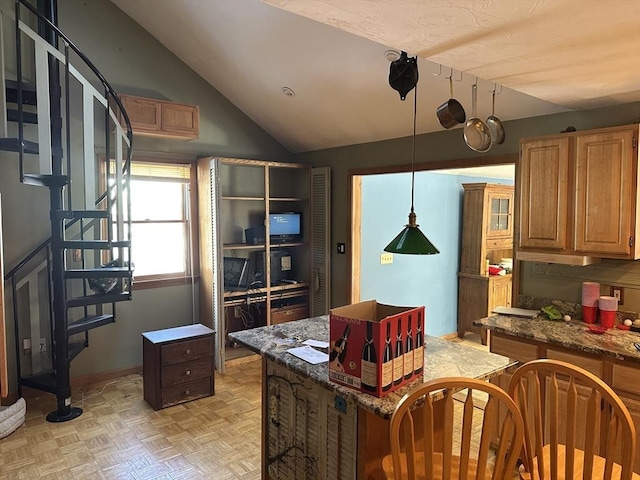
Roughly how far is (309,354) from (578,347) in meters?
1.53

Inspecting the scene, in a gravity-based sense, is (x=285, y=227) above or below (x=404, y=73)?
below

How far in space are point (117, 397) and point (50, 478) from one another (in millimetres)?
1183

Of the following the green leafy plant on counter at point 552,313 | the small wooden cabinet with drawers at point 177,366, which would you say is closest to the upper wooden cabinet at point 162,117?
the small wooden cabinet with drawers at point 177,366

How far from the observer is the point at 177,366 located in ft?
12.1

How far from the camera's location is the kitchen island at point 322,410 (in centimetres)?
186

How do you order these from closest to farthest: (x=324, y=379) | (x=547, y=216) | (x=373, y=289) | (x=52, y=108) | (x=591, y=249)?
(x=324, y=379), (x=591, y=249), (x=547, y=216), (x=52, y=108), (x=373, y=289)

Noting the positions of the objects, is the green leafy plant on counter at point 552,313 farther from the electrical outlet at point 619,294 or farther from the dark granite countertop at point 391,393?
the dark granite countertop at point 391,393

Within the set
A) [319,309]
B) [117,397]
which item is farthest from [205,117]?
[117,397]

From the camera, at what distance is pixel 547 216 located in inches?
113

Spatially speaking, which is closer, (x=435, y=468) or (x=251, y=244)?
(x=435, y=468)

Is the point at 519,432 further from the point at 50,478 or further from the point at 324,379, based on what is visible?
the point at 50,478

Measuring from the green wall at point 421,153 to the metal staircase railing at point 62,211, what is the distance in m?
2.16

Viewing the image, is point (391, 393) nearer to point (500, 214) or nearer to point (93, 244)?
point (93, 244)

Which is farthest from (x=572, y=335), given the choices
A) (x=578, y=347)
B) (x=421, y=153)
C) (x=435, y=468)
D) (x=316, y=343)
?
(x=421, y=153)
